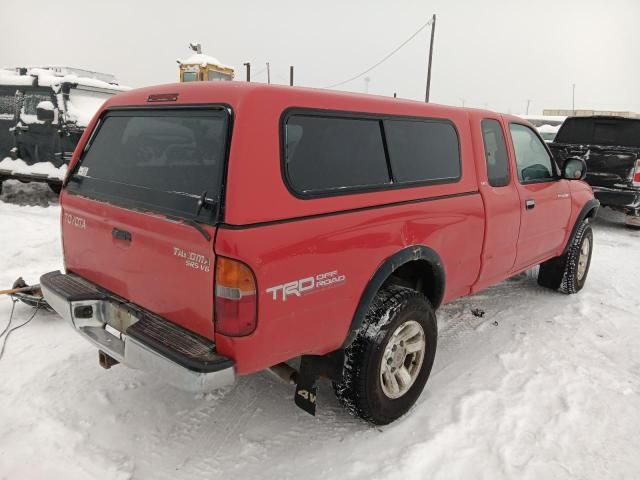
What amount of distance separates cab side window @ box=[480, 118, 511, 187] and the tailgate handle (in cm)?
256

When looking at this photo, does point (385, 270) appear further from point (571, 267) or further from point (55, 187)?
point (55, 187)

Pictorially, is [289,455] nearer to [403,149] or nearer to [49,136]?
[403,149]

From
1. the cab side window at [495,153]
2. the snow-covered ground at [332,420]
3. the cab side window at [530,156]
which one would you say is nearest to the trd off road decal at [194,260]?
the snow-covered ground at [332,420]

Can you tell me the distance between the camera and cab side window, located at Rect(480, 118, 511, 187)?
12.0ft

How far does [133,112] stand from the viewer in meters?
2.86

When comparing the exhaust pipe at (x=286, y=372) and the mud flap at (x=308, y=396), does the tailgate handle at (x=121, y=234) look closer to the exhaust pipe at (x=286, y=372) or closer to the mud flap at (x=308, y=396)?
the exhaust pipe at (x=286, y=372)

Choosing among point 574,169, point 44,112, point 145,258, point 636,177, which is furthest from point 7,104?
point 636,177

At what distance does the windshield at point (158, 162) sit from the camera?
2227 mm

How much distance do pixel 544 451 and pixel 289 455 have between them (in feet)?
4.68

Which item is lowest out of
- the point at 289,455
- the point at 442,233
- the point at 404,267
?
the point at 289,455

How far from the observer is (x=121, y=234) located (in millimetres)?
2516

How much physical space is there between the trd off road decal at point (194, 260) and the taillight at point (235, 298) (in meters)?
0.07

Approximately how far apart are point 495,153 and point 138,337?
2.93 metres

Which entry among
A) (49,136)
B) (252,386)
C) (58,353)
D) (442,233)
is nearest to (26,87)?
(49,136)
